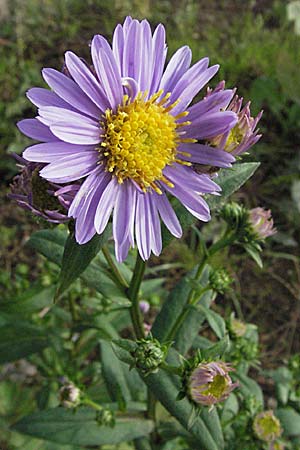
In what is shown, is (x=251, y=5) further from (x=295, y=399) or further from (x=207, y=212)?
(x=207, y=212)

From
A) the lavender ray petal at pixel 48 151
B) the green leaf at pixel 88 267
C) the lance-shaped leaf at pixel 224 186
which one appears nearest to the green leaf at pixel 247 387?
the green leaf at pixel 88 267

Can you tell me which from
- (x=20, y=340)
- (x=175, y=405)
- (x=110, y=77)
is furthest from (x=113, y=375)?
(x=110, y=77)

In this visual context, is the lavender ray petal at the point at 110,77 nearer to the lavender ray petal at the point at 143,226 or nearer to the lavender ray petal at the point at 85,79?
the lavender ray petal at the point at 85,79

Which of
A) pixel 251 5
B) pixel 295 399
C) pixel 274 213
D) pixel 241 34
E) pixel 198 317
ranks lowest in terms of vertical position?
pixel 295 399

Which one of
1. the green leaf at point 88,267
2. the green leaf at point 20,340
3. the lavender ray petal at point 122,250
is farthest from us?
the green leaf at point 20,340

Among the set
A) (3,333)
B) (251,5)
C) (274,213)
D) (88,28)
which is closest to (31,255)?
(3,333)

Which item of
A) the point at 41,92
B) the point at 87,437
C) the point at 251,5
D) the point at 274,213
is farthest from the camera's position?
the point at 251,5
